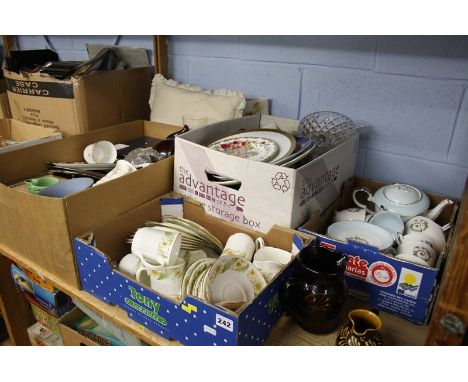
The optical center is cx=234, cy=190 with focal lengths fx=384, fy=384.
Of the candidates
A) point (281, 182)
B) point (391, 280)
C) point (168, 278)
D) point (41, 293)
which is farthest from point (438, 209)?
point (41, 293)

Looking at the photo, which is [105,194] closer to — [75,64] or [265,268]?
[265,268]

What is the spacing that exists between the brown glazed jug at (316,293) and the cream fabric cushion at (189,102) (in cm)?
68

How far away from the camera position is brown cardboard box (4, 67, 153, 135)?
1.36m

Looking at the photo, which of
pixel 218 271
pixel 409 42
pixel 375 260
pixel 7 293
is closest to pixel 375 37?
pixel 409 42

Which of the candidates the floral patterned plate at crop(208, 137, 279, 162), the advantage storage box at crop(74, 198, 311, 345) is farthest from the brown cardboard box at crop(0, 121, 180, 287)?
the floral patterned plate at crop(208, 137, 279, 162)

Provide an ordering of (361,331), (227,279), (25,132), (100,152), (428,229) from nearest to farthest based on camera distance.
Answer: (361,331) → (227,279) → (428,229) → (100,152) → (25,132)

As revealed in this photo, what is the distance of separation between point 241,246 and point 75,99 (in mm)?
851

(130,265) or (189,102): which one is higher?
(189,102)

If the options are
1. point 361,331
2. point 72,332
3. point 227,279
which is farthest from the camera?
point 72,332

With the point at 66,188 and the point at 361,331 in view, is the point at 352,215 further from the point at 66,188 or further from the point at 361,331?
the point at 66,188

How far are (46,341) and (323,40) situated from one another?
1532 mm

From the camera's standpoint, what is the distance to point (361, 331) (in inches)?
28.7

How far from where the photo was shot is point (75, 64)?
1477 millimetres

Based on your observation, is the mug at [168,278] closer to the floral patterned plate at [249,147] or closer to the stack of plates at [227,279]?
the stack of plates at [227,279]
